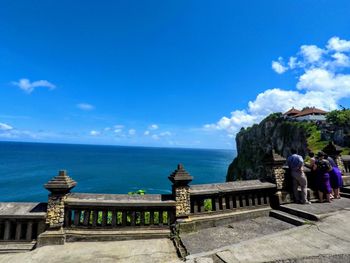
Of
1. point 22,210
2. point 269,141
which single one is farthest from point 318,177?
point 269,141

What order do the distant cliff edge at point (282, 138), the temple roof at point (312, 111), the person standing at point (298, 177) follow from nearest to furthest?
the person standing at point (298, 177), the distant cliff edge at point (282, 138), the temple roof at point (312, 111)

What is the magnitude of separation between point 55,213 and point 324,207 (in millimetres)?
8422

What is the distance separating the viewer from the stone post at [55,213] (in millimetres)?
5886

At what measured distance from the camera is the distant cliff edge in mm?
55094

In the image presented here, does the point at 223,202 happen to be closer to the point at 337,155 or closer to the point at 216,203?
the point at 216,203

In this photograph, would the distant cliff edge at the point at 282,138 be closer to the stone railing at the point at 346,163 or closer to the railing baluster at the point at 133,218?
the stone railing at the point at 346,163

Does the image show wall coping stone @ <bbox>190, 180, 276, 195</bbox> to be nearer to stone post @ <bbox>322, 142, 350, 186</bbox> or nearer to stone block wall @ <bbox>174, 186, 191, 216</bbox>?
stone block wall @ <bbox>174, 186, 191, 216</bbox>

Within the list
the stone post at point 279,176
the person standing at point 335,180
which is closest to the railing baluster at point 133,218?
the stone post at point 279,176

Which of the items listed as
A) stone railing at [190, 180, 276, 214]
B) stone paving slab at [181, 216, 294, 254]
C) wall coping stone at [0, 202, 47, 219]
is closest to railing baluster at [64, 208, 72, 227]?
wall coping stone at [0, 202, 47, 219]

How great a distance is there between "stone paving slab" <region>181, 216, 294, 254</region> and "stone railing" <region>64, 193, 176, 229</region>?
960 millimetres

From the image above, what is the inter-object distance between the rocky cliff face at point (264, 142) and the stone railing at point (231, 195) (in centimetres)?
6101

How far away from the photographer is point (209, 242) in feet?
19.1

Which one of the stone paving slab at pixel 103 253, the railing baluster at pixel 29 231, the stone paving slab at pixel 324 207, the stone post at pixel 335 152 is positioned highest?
the stone post at pixel 335 152

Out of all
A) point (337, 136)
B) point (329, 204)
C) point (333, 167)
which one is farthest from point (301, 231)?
point (337, 136)
